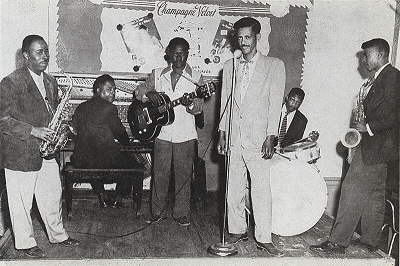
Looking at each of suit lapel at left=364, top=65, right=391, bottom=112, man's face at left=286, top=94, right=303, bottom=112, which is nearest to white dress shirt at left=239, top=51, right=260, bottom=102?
suit lapel at left=364, top=65, right=391, bottom=112

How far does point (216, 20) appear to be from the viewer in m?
5.36

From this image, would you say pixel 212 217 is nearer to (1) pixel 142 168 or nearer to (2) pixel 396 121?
(1) pixel 142 168

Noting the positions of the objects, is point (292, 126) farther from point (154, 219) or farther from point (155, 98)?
point (154, 219)

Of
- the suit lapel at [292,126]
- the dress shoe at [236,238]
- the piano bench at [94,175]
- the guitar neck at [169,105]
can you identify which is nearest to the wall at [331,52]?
the suit lapel at [292,126]

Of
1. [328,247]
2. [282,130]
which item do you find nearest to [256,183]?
[328,247]

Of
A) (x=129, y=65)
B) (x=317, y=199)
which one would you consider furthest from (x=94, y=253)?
(x=129, y=65)

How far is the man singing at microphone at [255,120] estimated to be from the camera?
377cm

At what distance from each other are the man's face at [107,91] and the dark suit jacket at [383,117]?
279 centimetres

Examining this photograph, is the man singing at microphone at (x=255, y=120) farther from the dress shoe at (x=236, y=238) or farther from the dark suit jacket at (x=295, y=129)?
the dark suit jacket at (x=295, y=129)

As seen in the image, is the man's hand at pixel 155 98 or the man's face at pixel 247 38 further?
the man's hand at pixel 155 98

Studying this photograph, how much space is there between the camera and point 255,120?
384cm

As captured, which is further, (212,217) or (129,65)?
(129,65)

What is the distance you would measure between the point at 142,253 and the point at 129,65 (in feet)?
8.45

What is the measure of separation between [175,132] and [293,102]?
1567mm
